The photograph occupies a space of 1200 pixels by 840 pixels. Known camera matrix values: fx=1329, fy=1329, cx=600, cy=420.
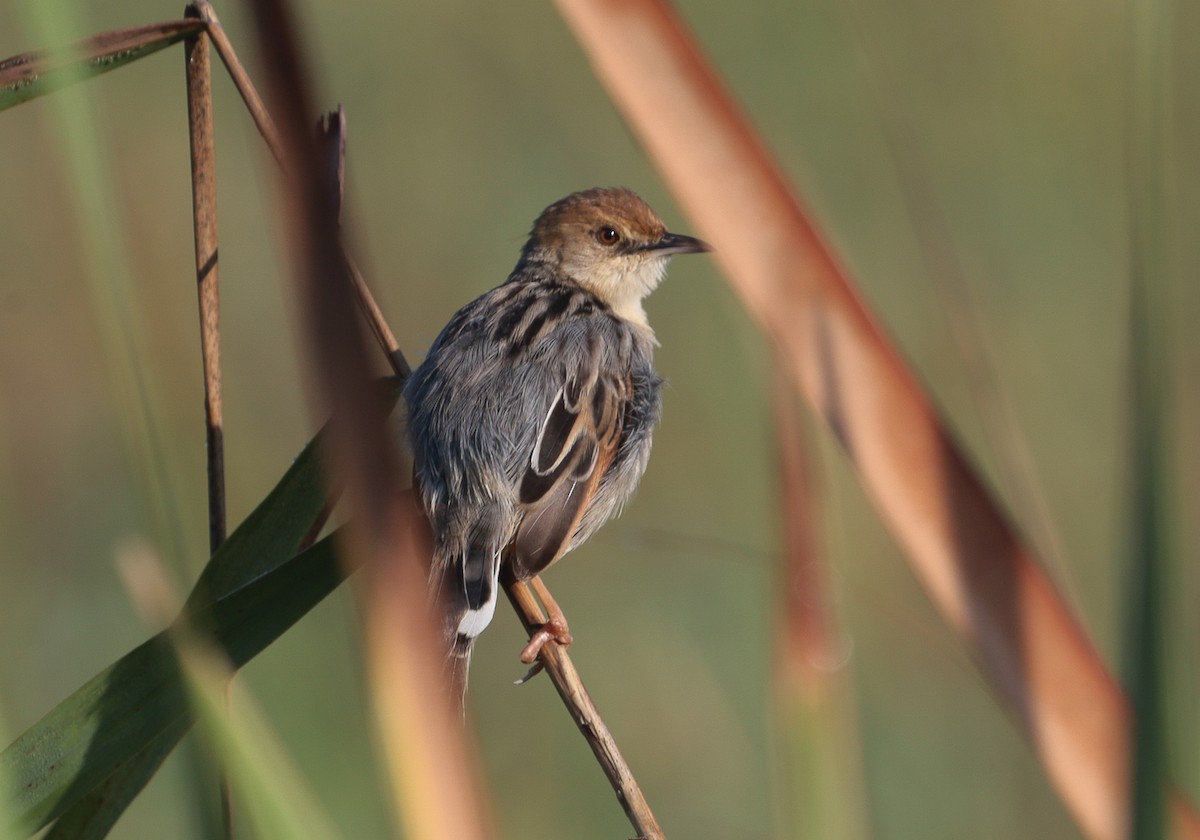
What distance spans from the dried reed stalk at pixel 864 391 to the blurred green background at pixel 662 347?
104 inches

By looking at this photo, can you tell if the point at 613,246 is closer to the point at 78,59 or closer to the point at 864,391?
the point at 864,391

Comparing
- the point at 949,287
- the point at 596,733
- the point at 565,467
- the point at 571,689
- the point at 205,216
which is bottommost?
the point at 596,733

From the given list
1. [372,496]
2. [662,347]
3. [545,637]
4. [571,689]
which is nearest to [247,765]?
[372,496]

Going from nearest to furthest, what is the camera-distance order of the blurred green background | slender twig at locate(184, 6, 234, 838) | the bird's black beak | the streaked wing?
slender twig at locate(184, 6, 234, 838) < the streaked wing < the bird's black beak < the blurred green background

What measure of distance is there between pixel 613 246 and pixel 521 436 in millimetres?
1294

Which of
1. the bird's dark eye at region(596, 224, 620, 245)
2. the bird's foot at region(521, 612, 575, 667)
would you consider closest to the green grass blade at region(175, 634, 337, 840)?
the bird's foot at region(521, 612, 575, 667)

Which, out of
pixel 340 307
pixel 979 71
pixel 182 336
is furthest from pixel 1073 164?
pixel 340 307

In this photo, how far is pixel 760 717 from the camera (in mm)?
6152

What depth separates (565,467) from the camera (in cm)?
395

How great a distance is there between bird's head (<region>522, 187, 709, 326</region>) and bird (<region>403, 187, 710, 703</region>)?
199 millimetres

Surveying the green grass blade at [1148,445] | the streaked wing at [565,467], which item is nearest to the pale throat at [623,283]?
the streaked wing at [565,467]

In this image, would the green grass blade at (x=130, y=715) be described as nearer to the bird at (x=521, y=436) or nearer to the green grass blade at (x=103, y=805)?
the green grass blade at (x=103, y=805)

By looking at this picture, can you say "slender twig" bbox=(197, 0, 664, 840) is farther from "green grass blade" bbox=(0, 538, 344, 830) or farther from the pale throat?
the pale throat

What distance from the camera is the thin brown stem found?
2.65 metres
